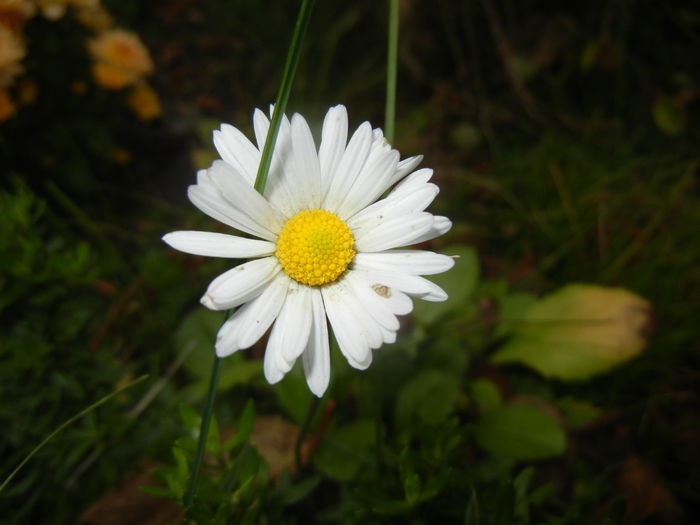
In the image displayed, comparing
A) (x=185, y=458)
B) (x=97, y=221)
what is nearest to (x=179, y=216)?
(x=97, y=221)

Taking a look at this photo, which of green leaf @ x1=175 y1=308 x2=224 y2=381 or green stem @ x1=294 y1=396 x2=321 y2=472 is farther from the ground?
green leaf @ x1=175 y1=308 x2=224 y2=381

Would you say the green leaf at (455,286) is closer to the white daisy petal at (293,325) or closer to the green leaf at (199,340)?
the green leaf at (199,340)

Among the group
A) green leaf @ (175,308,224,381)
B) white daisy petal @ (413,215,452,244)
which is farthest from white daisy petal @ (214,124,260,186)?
green leaf @ (175,308,224,381)

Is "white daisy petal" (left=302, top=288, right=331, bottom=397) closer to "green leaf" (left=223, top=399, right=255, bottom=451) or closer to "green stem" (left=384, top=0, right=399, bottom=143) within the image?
"green leaf" (left=223, top=399, right=255, bottom=451)

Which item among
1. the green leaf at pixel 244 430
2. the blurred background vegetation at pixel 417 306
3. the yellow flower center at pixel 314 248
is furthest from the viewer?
the blurred background vegetation at pixel 417 306

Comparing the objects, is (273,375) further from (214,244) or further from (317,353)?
(214,244)

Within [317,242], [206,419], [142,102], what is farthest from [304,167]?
[142,102]

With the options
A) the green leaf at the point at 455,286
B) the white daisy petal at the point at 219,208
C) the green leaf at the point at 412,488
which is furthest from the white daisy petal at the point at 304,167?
the green leaf at the point at 455,286
